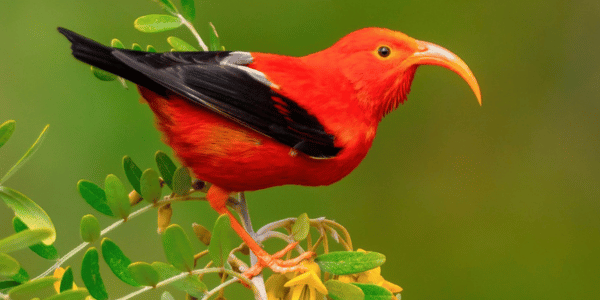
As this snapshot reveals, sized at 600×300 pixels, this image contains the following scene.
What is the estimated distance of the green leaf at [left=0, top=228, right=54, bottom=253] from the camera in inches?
41.4

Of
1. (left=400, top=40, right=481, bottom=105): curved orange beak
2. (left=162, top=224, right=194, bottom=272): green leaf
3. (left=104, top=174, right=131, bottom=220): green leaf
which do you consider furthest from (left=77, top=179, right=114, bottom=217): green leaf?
(left=400, top=40, right=481, bottom=105): curved orange beak

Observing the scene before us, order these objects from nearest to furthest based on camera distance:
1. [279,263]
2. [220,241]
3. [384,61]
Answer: [220,241] → [279,263] → [384,61]

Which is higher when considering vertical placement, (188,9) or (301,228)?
(188,9)

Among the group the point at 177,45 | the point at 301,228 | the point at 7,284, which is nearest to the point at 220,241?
the point at 301,228

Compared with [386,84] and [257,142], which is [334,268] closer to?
[257,142]

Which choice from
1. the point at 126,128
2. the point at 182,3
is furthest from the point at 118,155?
the point at 182,3

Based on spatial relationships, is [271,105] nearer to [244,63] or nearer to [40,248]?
[244,63]

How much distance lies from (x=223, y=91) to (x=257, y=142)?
0.14 meters

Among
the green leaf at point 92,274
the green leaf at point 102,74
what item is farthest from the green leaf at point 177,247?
the green leaf at point 102,74

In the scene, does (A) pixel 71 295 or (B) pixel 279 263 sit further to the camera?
(B) pixel 279 263

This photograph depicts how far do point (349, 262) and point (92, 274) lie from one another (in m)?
0.53

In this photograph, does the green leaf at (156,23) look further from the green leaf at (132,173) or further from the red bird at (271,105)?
the green leaf at (132,173)

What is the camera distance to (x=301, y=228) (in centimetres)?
142

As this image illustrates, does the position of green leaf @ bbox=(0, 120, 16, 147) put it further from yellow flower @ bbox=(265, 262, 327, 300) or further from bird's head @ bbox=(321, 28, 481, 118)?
bird's head @ bbox=(321, 28, 481, 118)
